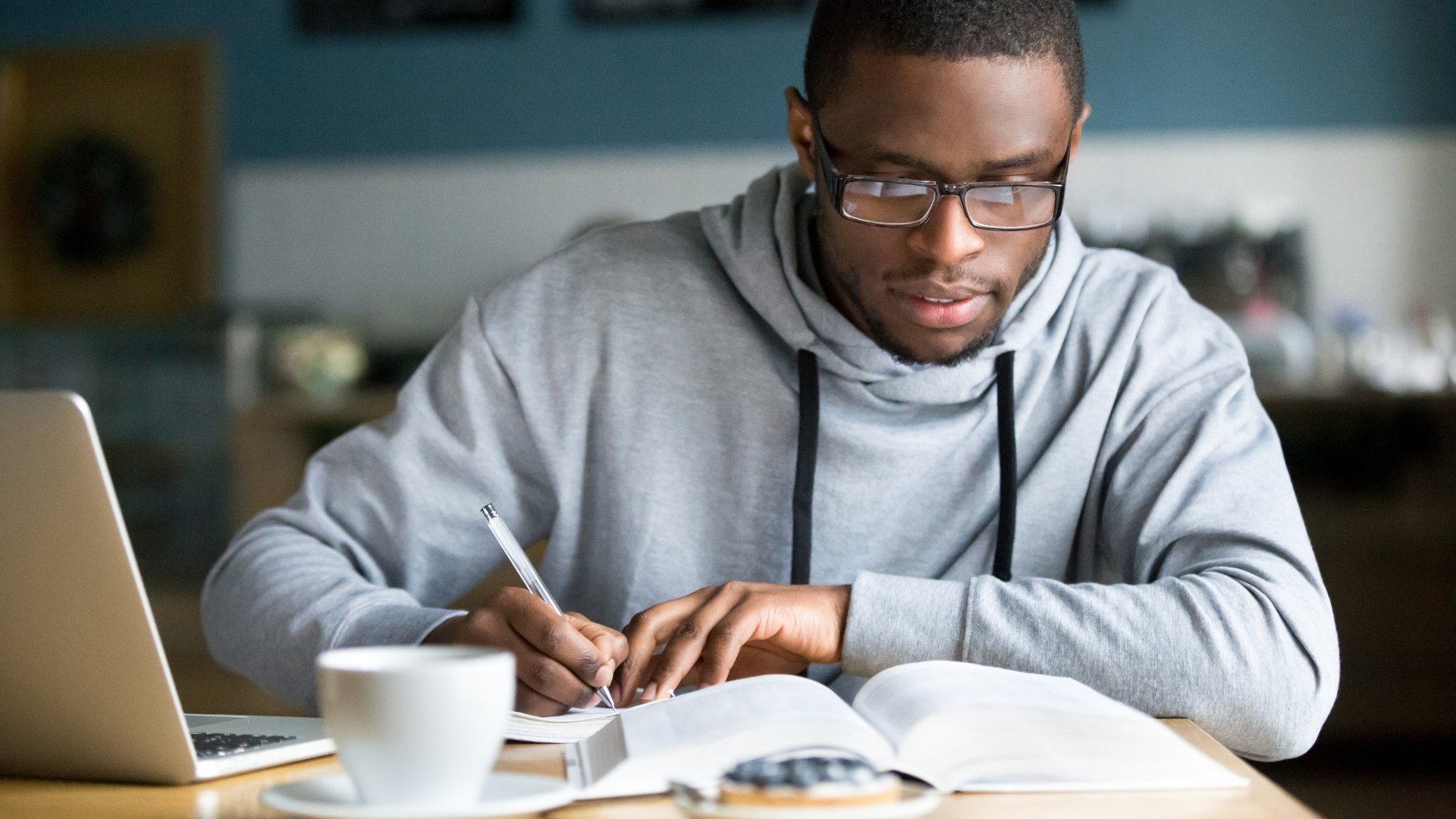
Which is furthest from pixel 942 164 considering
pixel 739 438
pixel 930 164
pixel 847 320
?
pixel 739 438

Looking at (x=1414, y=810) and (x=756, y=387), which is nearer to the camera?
(x=756, y=387)

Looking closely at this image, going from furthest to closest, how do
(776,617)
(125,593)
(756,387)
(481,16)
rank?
1. (481,16)
2. (756,387)
3. (776,617)
4. (125,593)

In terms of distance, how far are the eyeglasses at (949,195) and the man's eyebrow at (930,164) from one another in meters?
0.01

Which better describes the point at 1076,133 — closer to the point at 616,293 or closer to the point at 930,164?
the point at 930,164

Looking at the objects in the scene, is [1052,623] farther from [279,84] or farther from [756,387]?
[279,84]

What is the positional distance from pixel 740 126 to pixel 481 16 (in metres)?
0.89

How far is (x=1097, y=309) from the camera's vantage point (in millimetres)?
1325

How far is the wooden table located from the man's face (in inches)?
18.5

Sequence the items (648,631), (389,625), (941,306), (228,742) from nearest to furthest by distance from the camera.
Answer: (228,742), (648,631), (389,625), (941,306)

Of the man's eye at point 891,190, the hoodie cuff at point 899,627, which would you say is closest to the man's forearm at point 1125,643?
the hoodie cuff at point 899,627

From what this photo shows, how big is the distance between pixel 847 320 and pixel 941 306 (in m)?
0.15

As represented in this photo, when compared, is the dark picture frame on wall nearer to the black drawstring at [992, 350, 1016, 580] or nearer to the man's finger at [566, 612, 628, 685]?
the black drawstring at [992, 350, 1016, 580]

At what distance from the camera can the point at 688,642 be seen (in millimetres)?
920

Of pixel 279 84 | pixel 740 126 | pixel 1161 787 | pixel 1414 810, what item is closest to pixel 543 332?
pixel 1161 787
